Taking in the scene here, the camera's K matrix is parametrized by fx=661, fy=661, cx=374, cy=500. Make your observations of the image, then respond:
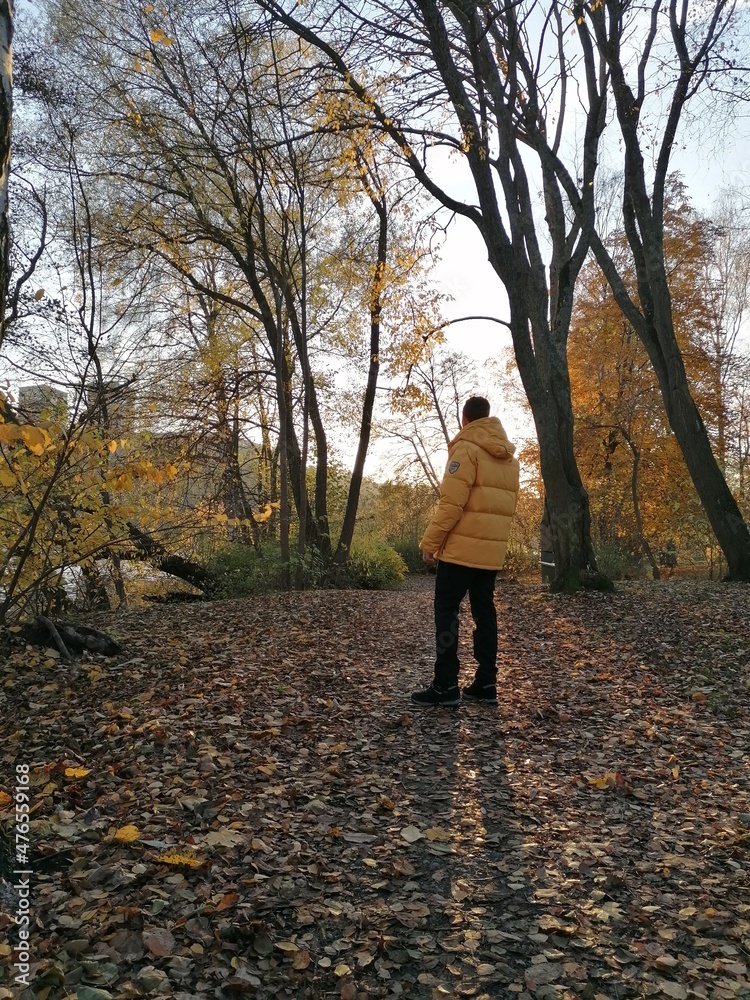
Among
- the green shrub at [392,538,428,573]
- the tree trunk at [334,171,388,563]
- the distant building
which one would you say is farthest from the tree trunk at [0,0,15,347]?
the green shrub at [392,538,428,573]

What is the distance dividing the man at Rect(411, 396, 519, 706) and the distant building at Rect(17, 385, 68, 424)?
2.59 metres

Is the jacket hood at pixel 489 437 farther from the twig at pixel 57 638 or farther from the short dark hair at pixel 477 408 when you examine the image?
the twig at pixel 57 638

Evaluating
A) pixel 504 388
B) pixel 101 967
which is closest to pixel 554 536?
pixel 101 967

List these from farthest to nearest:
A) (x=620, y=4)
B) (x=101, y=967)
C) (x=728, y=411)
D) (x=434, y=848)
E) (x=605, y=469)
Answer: (x=605, y=469)
(x=728, y=411)
(x=620, y=4)
(x=434, y=848)
(x=101, y=967)

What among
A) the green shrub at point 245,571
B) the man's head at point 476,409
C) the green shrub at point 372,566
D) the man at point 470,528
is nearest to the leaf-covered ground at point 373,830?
the man at point 470,528

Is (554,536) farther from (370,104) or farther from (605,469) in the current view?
(605,469)

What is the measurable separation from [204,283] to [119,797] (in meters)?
13.6

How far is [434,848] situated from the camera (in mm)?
2852

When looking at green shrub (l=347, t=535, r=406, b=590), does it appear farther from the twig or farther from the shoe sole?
the shoe sole

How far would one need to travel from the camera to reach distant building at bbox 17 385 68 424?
15.3 feet

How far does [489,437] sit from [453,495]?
0.48m

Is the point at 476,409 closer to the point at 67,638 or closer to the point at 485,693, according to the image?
the point at 485,693

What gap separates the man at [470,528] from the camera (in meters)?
4.46

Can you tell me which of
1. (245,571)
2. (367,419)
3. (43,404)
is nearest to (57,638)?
(43,404)
